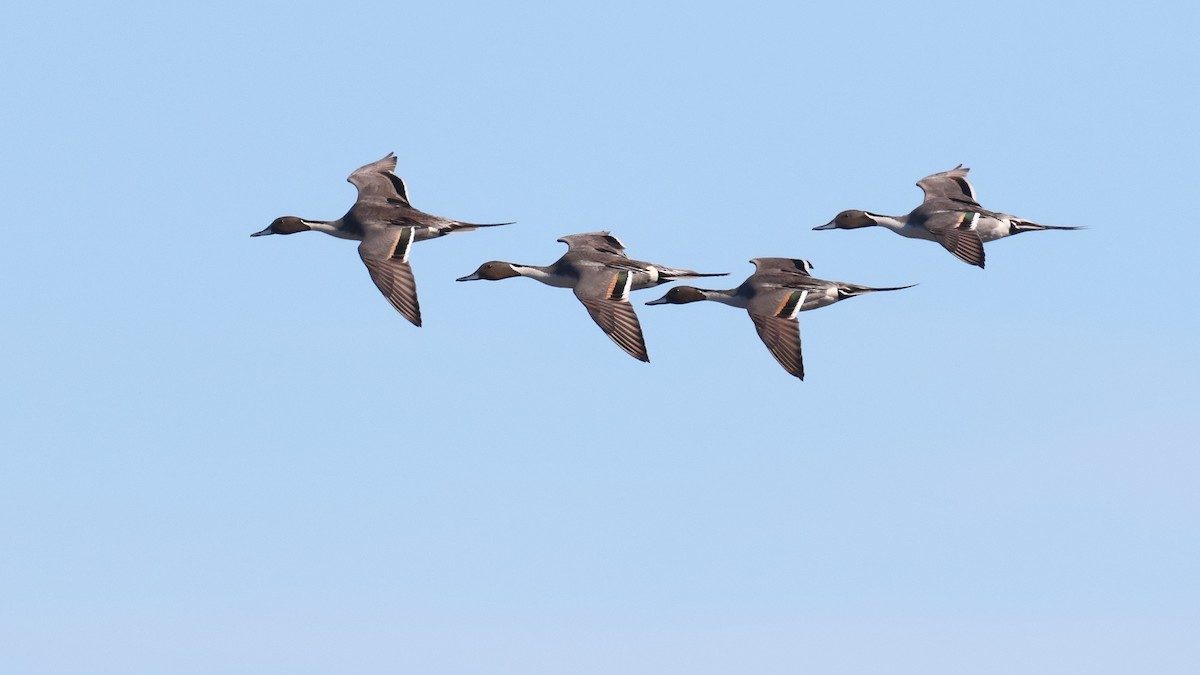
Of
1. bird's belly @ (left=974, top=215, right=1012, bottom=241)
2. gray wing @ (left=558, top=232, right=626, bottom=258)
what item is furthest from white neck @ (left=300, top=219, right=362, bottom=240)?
bird's belly @ (left=974, top=215, right=1012, bottom=241)

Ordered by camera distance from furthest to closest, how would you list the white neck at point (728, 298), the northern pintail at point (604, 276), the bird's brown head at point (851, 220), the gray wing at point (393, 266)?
the bird's brown head at point (851, 220) < the white neck at point (728, 298) < the gray wing at point (393, 266) < the northern pintail at point (604, 276)

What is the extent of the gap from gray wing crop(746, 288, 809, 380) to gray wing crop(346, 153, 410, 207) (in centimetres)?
897

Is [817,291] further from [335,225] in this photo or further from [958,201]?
[335,225]

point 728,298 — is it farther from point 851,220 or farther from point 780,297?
point 851,220

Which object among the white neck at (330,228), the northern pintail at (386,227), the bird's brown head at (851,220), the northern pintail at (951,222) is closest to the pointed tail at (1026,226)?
the northern pintail at (951,222)

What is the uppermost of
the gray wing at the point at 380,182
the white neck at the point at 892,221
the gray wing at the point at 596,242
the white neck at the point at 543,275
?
the gray wing at the point at 380,182

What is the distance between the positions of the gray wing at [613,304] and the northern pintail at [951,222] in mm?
7644

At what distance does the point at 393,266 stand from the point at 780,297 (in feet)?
27.0

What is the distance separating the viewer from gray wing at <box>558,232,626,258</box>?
153 ft

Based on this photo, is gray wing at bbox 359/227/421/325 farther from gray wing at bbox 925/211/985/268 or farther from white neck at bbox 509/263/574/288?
gray wing at bbox 925/211/985/268

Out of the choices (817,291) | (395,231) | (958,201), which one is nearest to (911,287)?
(817,291)

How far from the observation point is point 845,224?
50.1 meters

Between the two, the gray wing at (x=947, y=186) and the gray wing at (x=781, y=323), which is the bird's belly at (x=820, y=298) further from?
the gray wing at (x=947, y=186)

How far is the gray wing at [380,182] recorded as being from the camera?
47500mm
